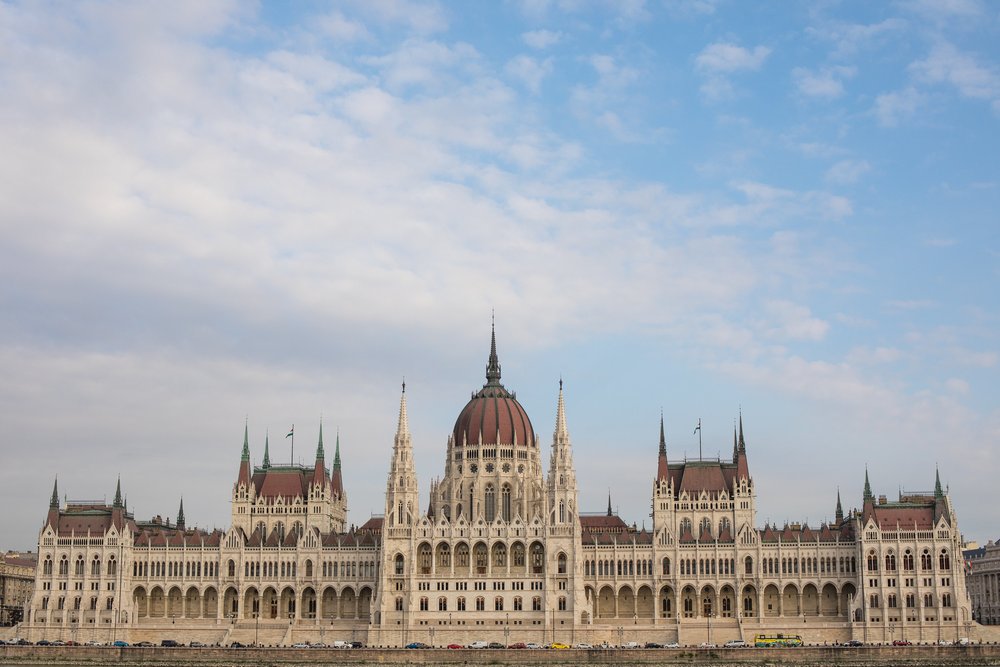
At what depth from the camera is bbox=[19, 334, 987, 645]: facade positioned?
132250 millimetres

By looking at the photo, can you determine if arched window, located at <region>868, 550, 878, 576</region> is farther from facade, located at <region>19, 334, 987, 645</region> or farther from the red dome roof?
the red dome roof

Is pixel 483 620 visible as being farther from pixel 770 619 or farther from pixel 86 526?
pixel 86 526

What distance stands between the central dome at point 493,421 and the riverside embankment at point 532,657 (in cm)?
3328

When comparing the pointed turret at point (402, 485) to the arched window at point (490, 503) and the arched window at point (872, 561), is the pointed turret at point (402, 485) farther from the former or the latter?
the arched window at point (872, 561)

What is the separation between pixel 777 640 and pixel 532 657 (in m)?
25.3

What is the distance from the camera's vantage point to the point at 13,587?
178 m

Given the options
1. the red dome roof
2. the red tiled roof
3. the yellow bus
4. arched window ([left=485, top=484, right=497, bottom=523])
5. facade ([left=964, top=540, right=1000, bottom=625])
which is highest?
the red dome roof

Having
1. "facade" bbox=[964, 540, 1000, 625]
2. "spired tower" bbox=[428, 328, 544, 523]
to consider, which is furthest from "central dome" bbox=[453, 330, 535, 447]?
"facade" bbox=[964, 540, 1000, 625]

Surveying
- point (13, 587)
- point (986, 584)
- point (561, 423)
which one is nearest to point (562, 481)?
point (561, 423)

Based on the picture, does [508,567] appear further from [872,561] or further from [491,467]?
[872,561]

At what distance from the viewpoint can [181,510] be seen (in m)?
166

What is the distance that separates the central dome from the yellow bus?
35.4m

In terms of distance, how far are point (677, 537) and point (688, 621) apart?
862cm

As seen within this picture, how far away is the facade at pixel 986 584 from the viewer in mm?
158250
